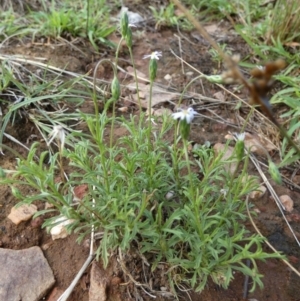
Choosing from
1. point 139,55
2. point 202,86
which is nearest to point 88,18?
point 139,55

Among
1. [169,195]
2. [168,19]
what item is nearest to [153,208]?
[169,195]

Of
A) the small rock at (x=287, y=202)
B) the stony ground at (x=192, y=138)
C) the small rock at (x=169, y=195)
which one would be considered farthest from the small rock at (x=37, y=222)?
the small rock at (x=287, y=202)

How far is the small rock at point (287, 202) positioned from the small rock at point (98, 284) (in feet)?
2.50

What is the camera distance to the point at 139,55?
2516 millimetres

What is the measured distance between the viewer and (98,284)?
1.46 metres

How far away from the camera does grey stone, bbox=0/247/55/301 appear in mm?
1454

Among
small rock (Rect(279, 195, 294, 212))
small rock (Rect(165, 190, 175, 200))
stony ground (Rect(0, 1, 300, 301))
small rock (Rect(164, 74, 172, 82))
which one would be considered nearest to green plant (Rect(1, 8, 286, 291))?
small rock (Rect(165, 190, 175, 200))

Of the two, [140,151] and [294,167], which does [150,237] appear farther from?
[294,167]

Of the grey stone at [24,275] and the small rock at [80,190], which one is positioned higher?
the small rock at [80,190]

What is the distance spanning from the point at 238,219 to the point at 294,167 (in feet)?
1.55

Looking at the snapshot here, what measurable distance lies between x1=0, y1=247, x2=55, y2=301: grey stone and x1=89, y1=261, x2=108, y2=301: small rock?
5.3 inches

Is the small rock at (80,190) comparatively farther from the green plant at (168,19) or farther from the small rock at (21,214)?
the green plant at (168,19)

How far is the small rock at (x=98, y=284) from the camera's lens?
145cm

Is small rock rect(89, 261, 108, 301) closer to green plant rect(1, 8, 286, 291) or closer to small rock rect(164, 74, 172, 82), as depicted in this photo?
green plant rect(1, 8, 286, 291)
